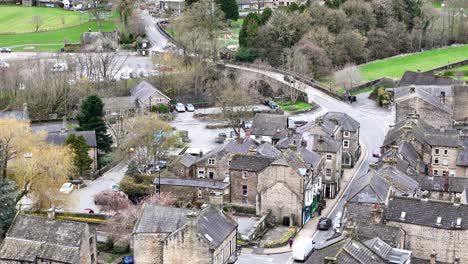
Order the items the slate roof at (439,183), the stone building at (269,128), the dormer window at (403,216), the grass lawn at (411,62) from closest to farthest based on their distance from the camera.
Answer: the dormer window at (403,216)
the slate roof at (439,183)
the stone building at (269,128)
the grass lawn at (411,62)

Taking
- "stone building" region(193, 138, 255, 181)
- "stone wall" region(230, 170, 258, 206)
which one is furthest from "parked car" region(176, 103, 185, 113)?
"stone wall" region(230, 170, 258, 206)

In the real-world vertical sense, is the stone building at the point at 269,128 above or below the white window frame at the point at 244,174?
above

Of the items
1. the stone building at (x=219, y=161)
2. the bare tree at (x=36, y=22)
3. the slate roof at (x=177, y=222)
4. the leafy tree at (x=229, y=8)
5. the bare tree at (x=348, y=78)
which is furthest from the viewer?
the bare tree at (x=36, y=22)

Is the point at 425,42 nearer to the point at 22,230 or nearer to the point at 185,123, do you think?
the point at 185,123

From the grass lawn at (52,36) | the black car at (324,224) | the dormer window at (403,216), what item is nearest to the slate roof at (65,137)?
the black car at (324,224)

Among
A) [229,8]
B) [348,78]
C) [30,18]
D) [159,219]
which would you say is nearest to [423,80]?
[348,78]

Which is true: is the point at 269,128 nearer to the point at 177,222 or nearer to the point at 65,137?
the point at 65,137

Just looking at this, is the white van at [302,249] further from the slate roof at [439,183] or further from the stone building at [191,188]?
the slate roof at [439,183]
